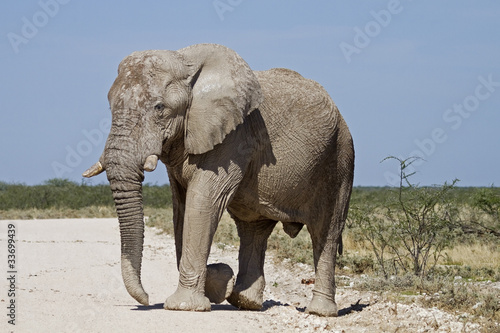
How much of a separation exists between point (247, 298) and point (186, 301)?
1.46 metres

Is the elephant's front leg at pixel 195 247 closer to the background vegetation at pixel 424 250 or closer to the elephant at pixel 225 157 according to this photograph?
the elephant at pixel 225 157

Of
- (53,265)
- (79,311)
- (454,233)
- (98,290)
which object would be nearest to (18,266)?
(53,265)

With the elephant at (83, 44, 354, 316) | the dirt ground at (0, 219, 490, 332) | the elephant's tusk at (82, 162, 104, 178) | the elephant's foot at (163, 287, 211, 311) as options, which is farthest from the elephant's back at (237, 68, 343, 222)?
the elephant's tusk at (82, 162, 104, 178)

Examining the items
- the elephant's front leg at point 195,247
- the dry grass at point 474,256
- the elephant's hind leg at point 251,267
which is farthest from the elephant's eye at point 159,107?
the dry grass at point 474,256

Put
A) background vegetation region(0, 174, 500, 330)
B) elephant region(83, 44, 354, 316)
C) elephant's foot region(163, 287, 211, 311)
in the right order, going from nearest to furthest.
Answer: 1. elephant region(83, 44, 354, 316)
2. elephant's foot region(163, 287, 211, 311)
3. background vegetation region(0, 174, 500, 330)

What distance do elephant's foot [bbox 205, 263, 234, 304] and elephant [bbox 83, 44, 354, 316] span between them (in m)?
0.47

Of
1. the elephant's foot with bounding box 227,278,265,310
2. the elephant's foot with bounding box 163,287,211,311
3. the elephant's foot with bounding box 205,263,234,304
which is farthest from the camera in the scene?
the elephant's foot with bounding box 227,278,265,310

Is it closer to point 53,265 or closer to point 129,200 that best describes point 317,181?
point 129,200

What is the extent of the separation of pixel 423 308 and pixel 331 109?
8.83 ft

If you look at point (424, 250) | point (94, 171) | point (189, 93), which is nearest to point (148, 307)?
point (94, 171)

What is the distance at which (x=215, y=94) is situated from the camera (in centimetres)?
870

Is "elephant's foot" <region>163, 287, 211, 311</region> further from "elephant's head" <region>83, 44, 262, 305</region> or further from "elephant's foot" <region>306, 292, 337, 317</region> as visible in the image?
"elephant's foot" <region>306, 292, 337, 317</region>

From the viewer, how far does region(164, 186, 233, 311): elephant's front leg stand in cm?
859

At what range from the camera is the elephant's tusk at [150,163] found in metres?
8.01
